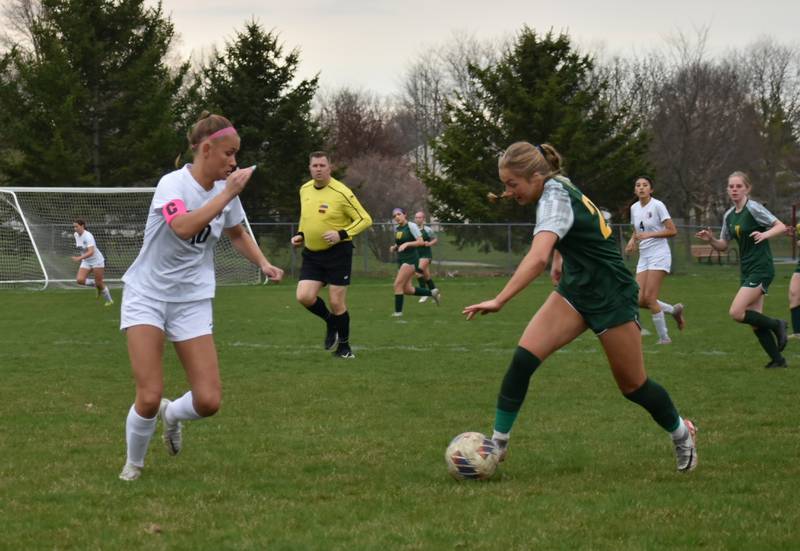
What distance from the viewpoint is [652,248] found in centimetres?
1354

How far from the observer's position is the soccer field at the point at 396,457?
15.6 ft

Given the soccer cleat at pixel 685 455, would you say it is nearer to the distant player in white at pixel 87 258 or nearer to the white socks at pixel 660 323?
the white socks at pixel 660 323

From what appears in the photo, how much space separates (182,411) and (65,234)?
25.7m

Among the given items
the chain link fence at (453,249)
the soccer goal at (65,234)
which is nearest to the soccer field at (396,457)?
the soccer goal at (65,234)

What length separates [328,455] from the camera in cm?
662

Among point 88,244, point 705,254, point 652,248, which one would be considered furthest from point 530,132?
point 652,248

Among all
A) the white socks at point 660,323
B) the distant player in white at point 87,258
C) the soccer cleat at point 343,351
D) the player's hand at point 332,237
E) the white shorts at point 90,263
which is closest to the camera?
the player's hand at point 332,237

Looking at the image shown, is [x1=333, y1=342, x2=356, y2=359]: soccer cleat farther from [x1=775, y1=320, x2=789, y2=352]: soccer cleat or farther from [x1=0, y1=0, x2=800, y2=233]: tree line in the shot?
[x1=0, y1=0, x2=800, y2=233]: tree line

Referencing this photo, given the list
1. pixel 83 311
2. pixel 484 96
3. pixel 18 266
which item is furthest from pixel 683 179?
pixel 83 311

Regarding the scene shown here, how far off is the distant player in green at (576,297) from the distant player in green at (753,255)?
528cm

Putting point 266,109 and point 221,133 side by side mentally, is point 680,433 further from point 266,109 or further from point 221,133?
point 266,109

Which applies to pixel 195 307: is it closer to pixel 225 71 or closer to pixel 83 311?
pixel 83 311

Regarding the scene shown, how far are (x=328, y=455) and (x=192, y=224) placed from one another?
1.92m

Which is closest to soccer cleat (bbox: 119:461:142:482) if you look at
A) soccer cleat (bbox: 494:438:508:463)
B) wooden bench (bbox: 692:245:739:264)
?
soccer cleat (bbox: 494:438:508:463)
